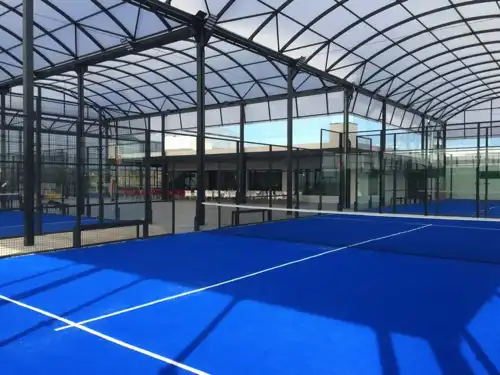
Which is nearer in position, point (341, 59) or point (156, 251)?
point (156, 251)

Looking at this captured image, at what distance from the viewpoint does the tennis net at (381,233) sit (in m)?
11.0

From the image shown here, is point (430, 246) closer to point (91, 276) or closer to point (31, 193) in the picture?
point (91, 276)

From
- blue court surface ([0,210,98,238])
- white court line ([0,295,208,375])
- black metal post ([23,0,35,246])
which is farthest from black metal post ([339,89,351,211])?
white court line ([0,295,208,375])

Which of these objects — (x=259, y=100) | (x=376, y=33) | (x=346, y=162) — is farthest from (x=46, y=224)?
(x=376, y=33)

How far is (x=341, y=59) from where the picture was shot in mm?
21297

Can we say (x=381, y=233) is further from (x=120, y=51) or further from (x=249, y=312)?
(x=120, y=51)

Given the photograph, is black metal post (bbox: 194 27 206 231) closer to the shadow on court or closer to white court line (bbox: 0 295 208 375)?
the shadow on court

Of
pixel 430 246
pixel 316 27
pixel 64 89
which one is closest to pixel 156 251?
pixel 430 246

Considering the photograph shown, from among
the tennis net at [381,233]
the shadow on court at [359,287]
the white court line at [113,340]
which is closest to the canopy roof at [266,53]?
the tennis net at [381,233]

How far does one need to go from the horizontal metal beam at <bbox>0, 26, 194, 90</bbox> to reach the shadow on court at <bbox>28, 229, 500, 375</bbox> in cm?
838

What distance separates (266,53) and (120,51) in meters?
6.19

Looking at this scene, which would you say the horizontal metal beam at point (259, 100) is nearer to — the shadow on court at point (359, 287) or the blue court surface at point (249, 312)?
Answer: the shadow on court at point (359, 287)

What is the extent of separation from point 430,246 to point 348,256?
302 cm

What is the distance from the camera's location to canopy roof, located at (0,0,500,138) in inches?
655
